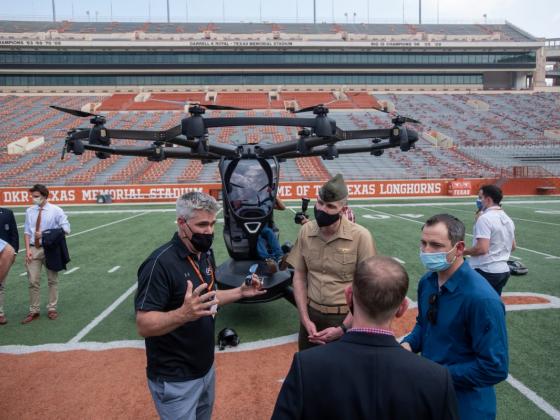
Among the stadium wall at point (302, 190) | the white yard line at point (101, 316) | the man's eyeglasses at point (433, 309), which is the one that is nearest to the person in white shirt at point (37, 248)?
the white yard line at point (101, 316)

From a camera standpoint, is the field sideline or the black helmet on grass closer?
the field sideline

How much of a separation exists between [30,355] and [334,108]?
51424 millimetres

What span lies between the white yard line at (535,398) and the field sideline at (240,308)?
10 mm

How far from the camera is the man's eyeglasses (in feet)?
9.09

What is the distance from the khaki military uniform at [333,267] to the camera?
385cm

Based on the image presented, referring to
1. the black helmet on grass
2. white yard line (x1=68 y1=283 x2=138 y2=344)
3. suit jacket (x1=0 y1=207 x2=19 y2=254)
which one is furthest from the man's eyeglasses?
suit jacket (x1=0 y1=207 x2=19 y2=254)

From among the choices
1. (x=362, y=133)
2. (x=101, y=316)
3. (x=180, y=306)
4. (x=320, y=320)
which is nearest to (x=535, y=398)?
(x=320, y=320)

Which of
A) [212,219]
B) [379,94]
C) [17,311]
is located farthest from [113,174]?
[379,94]

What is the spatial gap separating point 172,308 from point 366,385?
1.71 metres

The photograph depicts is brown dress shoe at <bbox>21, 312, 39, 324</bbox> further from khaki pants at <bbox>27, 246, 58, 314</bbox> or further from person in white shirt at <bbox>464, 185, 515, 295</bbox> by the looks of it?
person in white shirt at <bbox>464, 185, 515, 295</bbox>

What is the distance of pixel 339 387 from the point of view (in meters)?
1.70

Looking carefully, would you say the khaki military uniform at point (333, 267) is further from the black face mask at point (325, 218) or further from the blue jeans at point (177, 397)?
the blue jeans at point (177, 397)

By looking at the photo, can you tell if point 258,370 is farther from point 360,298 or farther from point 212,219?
point 360,298

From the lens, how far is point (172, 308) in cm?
293
